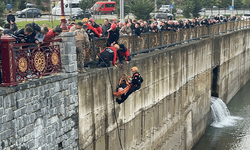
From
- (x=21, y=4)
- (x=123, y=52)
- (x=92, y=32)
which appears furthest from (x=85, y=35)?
(x=21, y=4)

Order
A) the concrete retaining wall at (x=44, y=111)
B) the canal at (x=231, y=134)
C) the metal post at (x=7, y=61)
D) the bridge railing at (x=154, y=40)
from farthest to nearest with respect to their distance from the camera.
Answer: the canal at (x=231, y=134) < the bridge railing at (x=154, y=40) < the metal post at (x=7, y=61) < the concrete retaining wall at (x=44, y=111)

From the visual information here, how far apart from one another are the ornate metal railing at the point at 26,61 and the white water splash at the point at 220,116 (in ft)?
52.4

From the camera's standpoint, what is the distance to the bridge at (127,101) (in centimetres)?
766

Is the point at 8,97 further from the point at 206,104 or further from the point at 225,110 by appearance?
the point at 225,110

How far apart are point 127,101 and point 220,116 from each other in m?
12.6

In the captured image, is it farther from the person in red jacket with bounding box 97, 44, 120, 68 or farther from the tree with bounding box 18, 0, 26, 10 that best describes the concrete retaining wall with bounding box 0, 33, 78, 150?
the tree with bounding box 18, 0, 26, 10

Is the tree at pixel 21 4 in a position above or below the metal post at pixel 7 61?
above

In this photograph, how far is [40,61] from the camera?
319 inches

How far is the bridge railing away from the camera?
11.7 meters

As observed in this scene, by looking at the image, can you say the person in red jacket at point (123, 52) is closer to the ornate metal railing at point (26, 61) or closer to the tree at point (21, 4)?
the ornate metal railing at point (26, 61)

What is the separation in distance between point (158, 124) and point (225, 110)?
10.5 metres

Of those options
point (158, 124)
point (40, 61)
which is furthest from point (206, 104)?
point (40, 61)

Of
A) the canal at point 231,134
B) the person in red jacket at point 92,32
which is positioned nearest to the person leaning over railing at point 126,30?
the person in red jacket at point 92,32

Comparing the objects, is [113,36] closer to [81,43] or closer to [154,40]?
[81,43]
